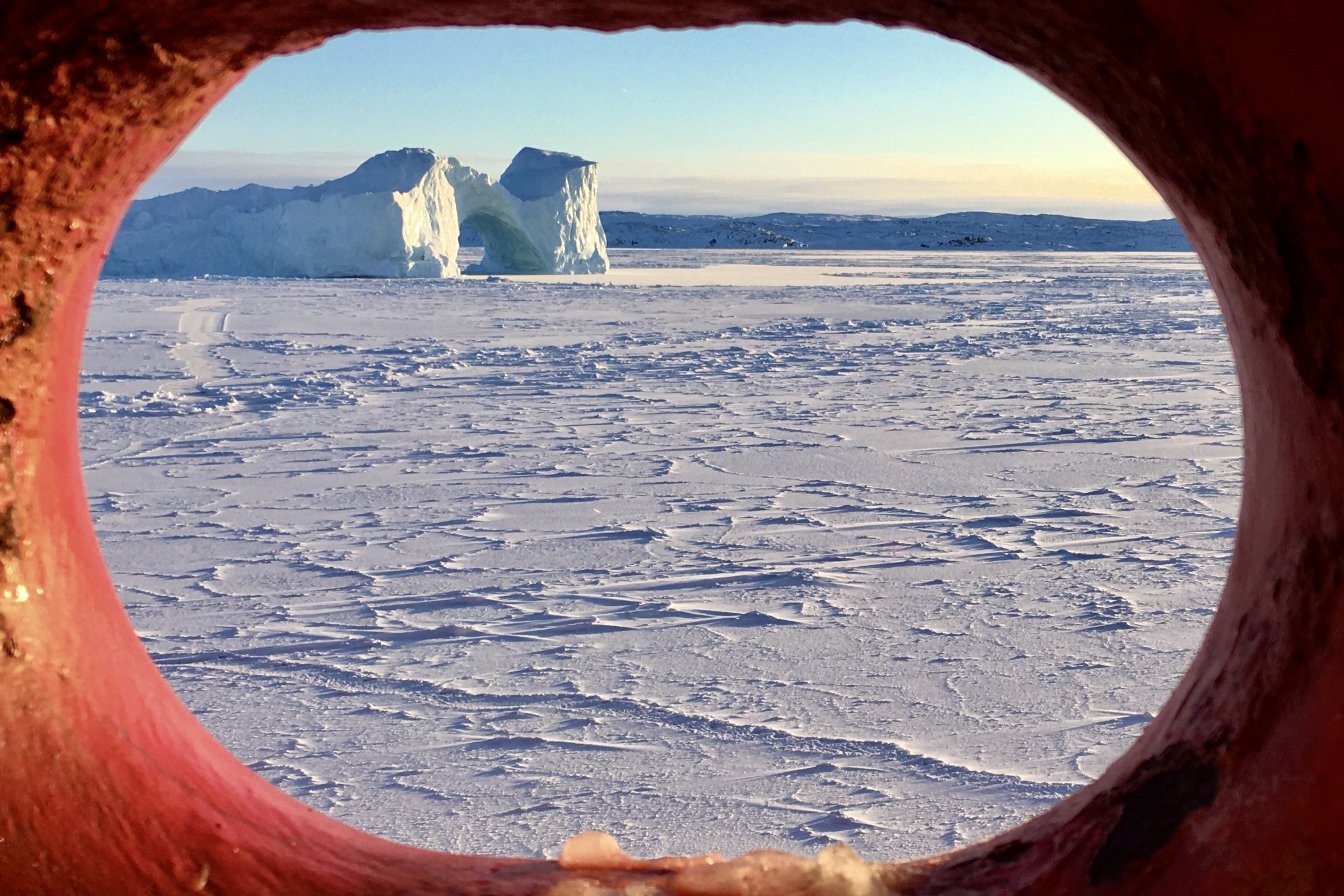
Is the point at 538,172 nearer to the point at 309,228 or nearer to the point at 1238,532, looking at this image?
the point at 309,228

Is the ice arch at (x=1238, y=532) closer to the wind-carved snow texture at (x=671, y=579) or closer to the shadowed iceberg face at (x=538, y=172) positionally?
the wind-carved snow texture at (x=671, y=579)

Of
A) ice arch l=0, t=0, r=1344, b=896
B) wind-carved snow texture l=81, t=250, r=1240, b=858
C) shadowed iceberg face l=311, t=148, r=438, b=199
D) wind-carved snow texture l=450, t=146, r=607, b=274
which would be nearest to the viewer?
ice arch l=0, t=0, r=1344, b=896

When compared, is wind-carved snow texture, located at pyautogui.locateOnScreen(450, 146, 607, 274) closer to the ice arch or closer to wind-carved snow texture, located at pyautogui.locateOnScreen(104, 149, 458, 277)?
wind-carved snow texture, located at pyautogui.locateOnScreen(104, 149, 458, 277)

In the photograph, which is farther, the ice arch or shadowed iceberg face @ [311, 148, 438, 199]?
shadowed iceberg face @ [311, 148, 438, 199]

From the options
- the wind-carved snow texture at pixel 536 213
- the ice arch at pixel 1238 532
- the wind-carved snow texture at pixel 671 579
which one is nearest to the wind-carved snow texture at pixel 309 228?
the wind-carved snow texture at pixel 536 213

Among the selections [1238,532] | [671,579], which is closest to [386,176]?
[671,579]

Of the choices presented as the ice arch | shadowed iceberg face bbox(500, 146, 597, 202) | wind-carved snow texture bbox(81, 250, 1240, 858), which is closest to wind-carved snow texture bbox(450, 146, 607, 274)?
shadowed iceberg face bbox(500, 146, 597, 202)

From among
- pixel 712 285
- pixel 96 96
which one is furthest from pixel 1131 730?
pixel 712 285
